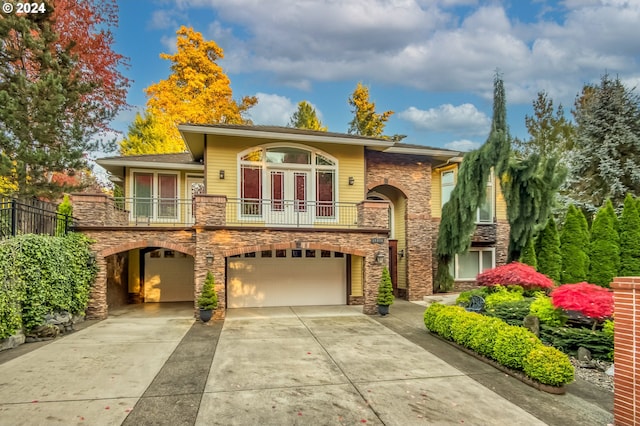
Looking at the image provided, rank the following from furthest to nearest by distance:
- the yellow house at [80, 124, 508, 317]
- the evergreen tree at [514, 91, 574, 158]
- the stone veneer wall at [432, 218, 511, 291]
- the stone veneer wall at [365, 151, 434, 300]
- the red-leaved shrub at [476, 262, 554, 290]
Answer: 1. the evergreen tree at [514, 91, 574, 158]
2. the stone veneer wall at [432, 218, 511, 291]
3. the stone veneer wall at [365, 151, 434, 300]
4. the yellow house at [80, 124, 508, 317]
5. the red-leaved shrub at [476, 262, 554, 290]

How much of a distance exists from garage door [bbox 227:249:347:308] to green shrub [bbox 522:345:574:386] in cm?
821

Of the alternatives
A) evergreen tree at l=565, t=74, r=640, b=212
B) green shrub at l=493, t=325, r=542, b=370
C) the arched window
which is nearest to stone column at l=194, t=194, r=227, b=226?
the arched window

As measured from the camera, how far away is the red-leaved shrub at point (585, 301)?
688 centimetres

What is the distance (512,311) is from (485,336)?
247 centimetres

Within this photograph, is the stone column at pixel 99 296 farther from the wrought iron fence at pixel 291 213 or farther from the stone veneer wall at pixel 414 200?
the stone veneer wall at pixel 414 200

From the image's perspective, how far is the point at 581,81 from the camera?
89.8ft

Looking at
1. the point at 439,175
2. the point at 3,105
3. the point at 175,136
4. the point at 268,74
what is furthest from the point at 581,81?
the point at 3,105

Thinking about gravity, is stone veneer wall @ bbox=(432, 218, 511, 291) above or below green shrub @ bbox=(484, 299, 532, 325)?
above

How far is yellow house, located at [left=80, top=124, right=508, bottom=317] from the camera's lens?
34.7ft

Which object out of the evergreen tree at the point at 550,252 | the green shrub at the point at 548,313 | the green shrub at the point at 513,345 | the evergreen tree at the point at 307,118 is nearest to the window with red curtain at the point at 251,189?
the green shrub at the point at 513,345

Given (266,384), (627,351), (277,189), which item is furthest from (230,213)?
(627,351)

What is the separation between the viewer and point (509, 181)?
11.8 metres

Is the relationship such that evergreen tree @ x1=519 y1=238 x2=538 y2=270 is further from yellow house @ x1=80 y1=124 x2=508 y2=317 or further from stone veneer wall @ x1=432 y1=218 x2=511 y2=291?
stone veneer wall @ x1=432 y1=218 x2=511 y2=291

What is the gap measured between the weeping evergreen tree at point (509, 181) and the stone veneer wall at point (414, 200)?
2.02 metres
